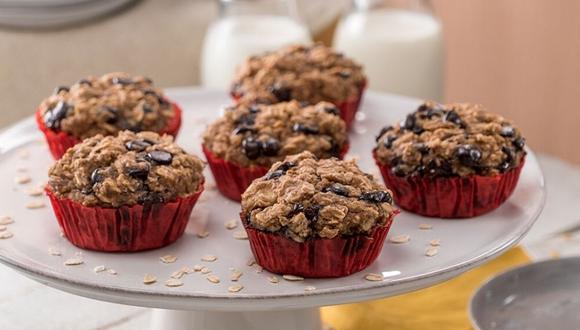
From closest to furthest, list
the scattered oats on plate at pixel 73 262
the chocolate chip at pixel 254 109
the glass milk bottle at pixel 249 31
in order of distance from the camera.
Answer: the scattered oats on plate at pixel 73 262 < the chocolate chip at pixel 254 109 < the glass milk bottle at pixel 249 31

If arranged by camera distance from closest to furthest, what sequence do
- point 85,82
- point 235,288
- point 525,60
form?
1. point 235,288
2. point 85,82
3. point 525,60

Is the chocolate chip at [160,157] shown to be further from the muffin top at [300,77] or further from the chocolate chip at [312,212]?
the muffin top at [300,77]

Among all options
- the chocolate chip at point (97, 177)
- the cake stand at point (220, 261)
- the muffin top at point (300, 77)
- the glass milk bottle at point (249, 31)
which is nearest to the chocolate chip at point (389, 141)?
the cake stand at point (220, 261)

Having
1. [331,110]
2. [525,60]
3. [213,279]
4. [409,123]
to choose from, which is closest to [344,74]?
[331,110]

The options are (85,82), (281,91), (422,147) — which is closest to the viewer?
(422,147)

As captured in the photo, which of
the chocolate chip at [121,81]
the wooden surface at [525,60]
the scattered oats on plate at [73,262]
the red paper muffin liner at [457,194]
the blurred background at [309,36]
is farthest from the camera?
the wooden surface at [525,60]

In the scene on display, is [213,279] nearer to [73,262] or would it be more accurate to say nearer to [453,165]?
[73,262]
